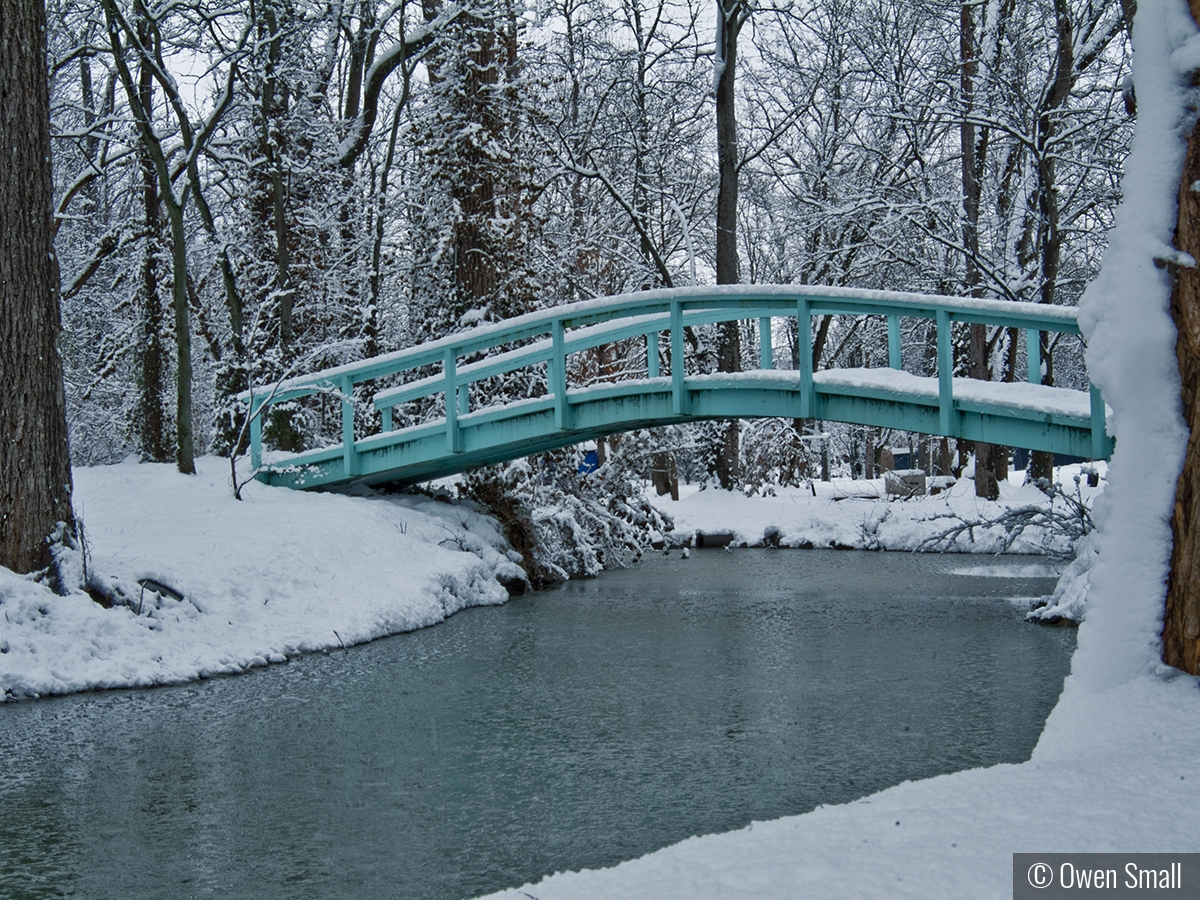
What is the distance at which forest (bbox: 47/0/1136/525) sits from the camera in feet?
47.6

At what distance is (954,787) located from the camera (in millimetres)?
3639

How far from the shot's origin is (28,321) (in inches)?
320

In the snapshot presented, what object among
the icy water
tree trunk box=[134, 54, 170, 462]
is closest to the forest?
tree trunk box=[134, 54, 170, 462]

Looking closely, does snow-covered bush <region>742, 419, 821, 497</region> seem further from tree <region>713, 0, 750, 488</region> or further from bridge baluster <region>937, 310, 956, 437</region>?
bridge baluster <region>937, 310, 956, 437</region>

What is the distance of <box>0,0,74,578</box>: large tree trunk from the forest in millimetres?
3855

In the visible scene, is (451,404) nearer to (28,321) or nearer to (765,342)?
(765,342)

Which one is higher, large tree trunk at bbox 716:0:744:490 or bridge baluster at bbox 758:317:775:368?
large tree trunk at bbox 716:0:744:490

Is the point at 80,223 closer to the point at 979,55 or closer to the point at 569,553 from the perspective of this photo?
the point at 569,553

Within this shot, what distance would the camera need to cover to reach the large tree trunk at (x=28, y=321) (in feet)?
25.9

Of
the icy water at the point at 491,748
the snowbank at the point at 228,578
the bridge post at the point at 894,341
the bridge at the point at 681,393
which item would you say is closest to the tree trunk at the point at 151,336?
the snowbank at the point at 228,578

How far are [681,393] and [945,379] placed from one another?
249 cm

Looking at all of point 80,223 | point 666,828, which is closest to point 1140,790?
point 666,828

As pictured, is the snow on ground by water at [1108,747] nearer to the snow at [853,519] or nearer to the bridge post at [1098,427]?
the bridge post at [1098,427]

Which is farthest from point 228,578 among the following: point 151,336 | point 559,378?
point 151,336
